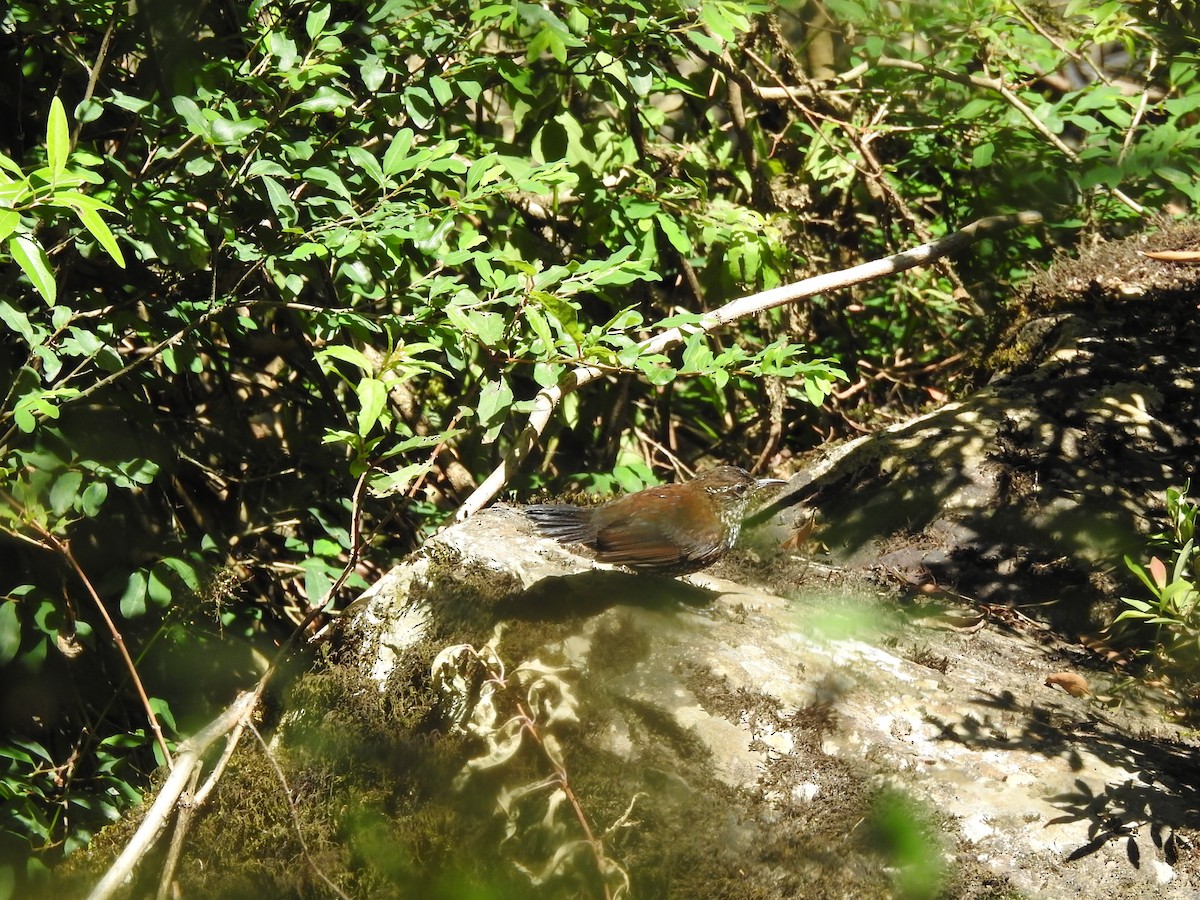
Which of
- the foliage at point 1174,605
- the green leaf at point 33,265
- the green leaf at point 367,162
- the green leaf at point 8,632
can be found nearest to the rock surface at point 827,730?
the foliage at point 1174,605

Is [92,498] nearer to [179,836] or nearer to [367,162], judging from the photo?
[179,836]

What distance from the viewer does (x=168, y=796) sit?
3027 mm

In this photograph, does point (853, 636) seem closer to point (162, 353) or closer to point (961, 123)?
point (162, 353)

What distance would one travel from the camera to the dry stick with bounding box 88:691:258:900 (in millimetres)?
2895

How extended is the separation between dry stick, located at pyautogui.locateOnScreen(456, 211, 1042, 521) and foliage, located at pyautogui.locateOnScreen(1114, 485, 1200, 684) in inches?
61.6

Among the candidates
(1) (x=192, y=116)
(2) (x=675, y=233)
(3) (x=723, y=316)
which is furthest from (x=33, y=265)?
(2) (x=675, y=233)

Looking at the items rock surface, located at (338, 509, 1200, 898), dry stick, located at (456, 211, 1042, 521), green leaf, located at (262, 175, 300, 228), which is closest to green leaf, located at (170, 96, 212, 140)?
green leaf, located at (262, 175, 300, 228)

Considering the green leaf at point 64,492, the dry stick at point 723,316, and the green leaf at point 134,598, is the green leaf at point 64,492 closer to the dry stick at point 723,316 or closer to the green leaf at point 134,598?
the green leaf at point 134,598

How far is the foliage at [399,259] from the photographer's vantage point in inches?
124

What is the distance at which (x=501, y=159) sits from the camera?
Answer: 3.78 meters

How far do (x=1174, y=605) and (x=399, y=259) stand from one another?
8.51 ft

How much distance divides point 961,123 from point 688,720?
381 centimetres

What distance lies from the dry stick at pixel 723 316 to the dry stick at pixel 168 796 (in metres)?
1.02

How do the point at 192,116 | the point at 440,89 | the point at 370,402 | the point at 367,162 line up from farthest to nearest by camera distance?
the point at 440,89
the point at 367,162
the point at 192,116
the point at 370,402
